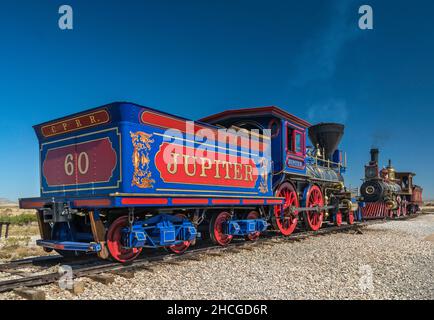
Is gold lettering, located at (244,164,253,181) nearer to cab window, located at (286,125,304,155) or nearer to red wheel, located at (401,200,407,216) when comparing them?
cab window, located at (286,125,304,155)

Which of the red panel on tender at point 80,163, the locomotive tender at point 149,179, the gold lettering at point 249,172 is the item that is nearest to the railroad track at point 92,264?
the locomotive tender at point 149,179

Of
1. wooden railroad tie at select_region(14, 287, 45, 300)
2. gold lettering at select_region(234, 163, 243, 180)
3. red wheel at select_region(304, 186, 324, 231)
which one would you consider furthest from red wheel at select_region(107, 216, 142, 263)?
red wheel at select_region(304, 186, 324, 231)

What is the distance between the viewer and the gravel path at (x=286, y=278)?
5887 mm

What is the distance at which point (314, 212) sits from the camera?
1520cm

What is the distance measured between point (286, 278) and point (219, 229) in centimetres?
370

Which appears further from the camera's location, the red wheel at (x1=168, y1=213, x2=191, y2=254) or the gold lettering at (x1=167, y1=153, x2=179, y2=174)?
the red wheel at (x1=168, y1=213, x2=191, y2=254)

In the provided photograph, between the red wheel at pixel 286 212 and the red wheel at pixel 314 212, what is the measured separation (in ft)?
4.22

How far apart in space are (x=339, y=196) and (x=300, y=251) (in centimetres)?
820

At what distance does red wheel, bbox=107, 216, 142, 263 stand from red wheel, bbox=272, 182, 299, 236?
5656 millimetres

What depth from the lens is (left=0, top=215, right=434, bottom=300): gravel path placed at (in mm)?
5887

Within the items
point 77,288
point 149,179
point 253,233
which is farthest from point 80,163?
point 253,233

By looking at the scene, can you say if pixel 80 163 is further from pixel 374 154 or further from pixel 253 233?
pixel 374 154
